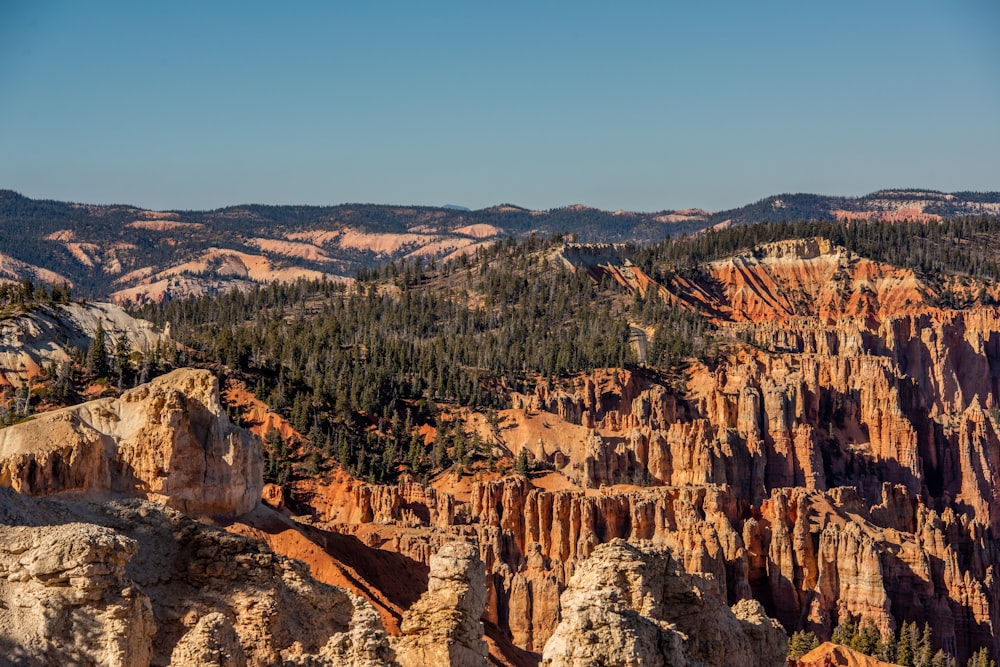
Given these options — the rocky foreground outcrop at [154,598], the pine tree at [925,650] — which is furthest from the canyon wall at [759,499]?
the rocky foreground outcrop at [154,598]

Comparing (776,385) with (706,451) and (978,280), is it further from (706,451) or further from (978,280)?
(978,280)

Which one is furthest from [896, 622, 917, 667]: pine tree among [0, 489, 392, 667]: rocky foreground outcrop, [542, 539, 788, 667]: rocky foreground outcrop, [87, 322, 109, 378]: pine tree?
[87, 322, 109, 378]: pine tree

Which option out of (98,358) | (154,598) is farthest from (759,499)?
(154,598)

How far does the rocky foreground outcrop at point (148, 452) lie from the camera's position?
39.8 meters

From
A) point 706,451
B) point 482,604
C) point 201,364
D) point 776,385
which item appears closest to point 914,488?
point 776,385

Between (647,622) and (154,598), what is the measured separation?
11.0m

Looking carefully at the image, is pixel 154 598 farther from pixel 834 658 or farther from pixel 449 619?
pixel 834 658

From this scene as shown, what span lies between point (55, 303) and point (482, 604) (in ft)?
273

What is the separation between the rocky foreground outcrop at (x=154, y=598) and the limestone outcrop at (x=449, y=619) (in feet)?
2.50

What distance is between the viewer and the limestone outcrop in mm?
21422

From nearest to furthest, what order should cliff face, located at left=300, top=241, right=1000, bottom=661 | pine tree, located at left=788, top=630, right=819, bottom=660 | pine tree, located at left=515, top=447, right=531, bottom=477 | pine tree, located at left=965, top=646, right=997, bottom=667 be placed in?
pine tree, located at left=788, top=630, right=819, bottom=660 < pine tree, located at left=965, top=646, right=997, bottom=667 < cliff face, located at left=300, top=241, right=1000, bottom=661 < pine tree, located at left=515, top=447, right=531, bottom=477

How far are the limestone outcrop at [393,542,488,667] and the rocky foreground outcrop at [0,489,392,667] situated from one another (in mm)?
763

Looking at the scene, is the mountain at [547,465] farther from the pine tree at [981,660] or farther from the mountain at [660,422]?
the pine tree at [981,660]

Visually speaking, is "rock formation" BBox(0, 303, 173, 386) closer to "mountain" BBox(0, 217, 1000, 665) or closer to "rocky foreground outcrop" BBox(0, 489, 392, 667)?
"mountain" BBox(0, 217, 1000, 665)
